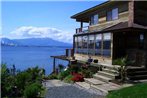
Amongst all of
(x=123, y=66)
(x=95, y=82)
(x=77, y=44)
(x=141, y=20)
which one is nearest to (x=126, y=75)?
(x=123, y=66)

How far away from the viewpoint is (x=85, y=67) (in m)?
24.3

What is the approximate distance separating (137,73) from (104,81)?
2938 millimetres

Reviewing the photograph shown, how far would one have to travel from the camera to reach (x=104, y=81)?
18.0 meters

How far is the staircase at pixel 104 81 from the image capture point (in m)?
15.7

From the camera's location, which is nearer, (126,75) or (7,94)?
(7,94)

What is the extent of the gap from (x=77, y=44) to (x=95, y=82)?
15.8m

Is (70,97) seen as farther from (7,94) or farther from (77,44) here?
(77,44)

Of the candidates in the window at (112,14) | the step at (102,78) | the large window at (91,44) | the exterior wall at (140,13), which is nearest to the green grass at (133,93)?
the step at (102,78)

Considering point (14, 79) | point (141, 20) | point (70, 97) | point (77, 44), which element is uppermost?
point (141, 20)

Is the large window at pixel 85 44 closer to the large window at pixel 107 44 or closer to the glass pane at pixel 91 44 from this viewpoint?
the glass pane at pixel 91 44

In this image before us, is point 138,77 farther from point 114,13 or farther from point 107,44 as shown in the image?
point 114,13

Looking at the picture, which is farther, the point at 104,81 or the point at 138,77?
the point at 138,77

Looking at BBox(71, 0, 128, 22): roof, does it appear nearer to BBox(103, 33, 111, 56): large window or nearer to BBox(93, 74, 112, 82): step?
BBox(103, 33, 111, 56): large window

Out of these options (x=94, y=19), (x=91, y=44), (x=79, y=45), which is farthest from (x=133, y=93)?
(x=94, y=19)
